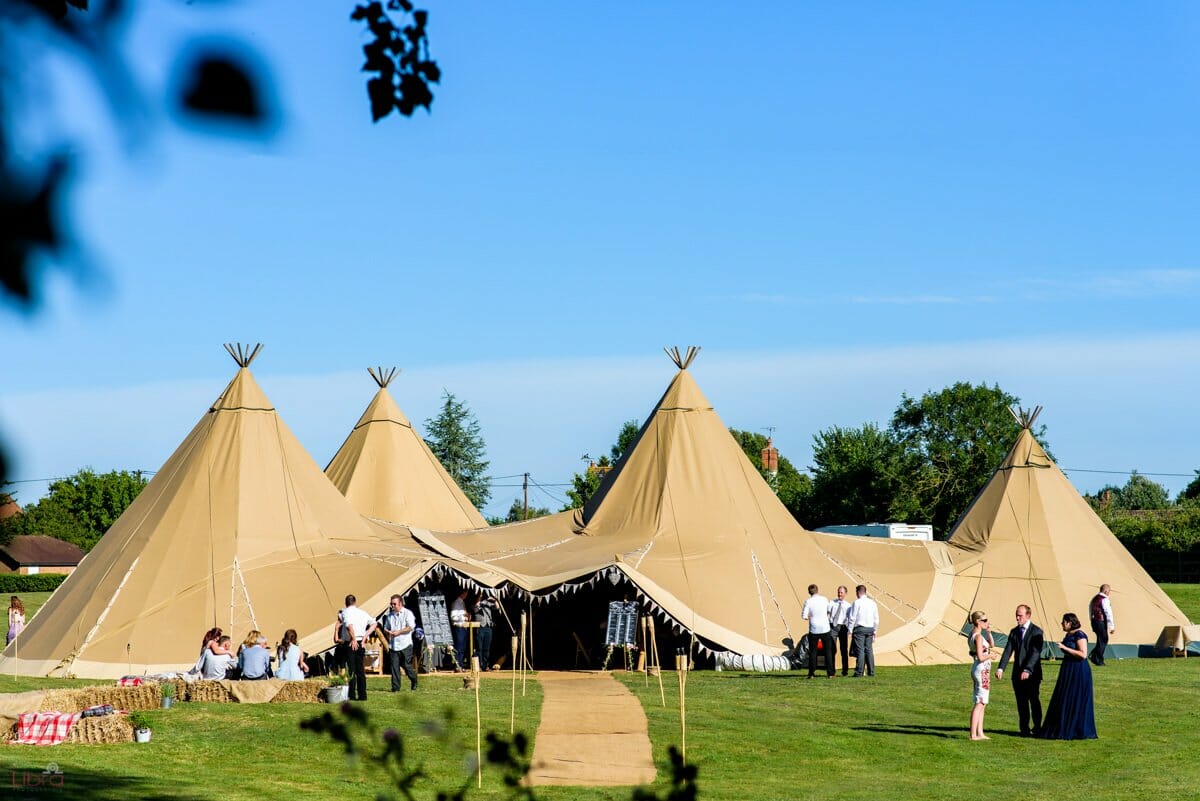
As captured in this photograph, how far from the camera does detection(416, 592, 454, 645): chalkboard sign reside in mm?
22031

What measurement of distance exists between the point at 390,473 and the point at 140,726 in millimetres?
17782

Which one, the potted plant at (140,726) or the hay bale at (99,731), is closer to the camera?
the hay bale at (99,731)

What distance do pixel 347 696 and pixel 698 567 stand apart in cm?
827

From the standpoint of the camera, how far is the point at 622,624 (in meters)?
22.2

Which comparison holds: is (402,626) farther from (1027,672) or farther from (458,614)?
(1027,672)

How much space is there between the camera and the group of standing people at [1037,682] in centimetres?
1444

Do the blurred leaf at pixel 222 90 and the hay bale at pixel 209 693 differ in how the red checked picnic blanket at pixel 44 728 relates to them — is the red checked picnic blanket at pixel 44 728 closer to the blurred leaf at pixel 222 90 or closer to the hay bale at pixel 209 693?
the hay bale at pixel 209 693

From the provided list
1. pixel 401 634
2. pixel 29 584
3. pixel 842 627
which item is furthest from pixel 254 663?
pixel 29 584

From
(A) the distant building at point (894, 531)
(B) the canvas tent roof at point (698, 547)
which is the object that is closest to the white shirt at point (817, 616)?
(B) the canvas tent roof at point (698, 547)

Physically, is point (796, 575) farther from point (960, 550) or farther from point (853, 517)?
point (853, 517)

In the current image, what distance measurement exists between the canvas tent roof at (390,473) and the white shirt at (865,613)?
43.3ft

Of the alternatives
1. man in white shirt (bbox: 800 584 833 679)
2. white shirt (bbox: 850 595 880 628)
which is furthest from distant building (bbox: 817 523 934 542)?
white shirt (bbox: 850 595 880 628)

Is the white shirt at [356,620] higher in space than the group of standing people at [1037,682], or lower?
higher

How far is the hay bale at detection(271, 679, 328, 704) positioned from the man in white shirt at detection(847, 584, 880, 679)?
736cm
